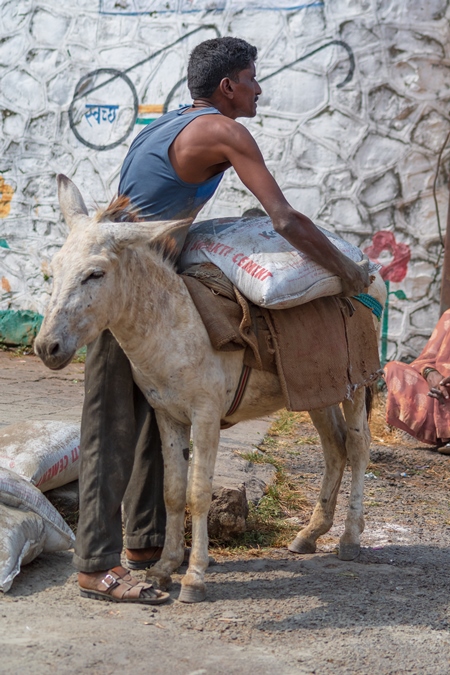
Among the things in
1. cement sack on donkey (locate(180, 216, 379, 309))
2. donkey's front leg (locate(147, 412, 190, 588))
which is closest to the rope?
donkey's front leg (locate(147, 412, 190, 588))

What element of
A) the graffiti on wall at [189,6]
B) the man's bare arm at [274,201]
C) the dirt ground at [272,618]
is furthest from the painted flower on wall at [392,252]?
the man's bare arm at [274,201]

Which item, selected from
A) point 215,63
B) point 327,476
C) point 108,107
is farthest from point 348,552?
point 108,107

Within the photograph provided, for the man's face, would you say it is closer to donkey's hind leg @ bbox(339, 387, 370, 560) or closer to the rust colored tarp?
donkey's hind leg @ bbox(339, 387, 370, 560)

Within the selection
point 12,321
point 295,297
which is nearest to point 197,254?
point 295,297

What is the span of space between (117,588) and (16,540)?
0.46m

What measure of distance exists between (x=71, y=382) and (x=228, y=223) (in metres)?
4.51

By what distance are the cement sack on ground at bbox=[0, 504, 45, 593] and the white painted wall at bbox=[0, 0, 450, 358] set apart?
5.04 metres

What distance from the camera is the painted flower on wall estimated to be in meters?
7.90

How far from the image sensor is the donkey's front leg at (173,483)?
360cm

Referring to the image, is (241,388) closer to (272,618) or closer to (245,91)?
(272,618)

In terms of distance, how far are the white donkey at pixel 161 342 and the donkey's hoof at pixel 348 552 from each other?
795 millimetres

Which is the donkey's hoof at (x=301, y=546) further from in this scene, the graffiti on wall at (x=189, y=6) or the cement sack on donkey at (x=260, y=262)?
the graffiti on wall at (x=189, y=6)

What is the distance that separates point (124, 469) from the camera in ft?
11.4

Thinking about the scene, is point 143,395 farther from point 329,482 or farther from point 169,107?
point 169,107
